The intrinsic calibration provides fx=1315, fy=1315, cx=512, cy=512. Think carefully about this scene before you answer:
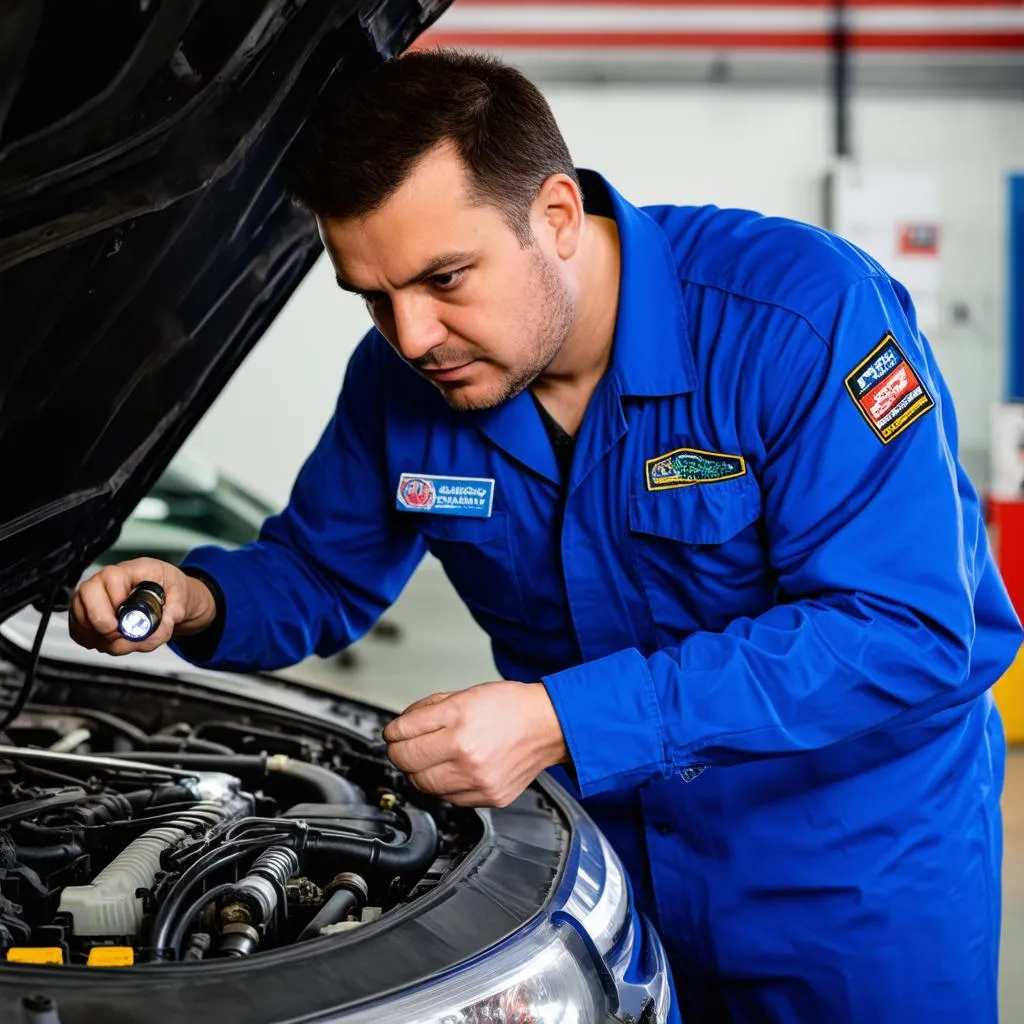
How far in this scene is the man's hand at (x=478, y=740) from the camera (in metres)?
1.18

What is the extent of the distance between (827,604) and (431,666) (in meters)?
4.34

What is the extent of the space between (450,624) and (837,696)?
507 cm

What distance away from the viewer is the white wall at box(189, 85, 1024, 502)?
690 cm

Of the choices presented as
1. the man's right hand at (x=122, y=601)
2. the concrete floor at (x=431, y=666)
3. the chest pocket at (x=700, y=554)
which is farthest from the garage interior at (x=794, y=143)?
the chest pocket at (x=700, y=554)

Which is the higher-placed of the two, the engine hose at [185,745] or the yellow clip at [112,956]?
the engine hose at [185,745]

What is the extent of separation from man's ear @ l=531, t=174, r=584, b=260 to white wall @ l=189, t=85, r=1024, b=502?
18.1 ft

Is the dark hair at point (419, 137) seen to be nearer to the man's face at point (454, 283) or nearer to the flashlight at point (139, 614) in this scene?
the man's face at point (454, 283)

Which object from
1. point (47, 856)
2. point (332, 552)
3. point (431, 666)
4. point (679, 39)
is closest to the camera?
point (47, 856)

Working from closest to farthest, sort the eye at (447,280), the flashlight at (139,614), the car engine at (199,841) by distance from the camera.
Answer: the car engine at (199,841) → the eye at (447,280) → the flashlight at (139,614)

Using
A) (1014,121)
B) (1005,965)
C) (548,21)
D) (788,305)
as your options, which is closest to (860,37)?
(1014,121)

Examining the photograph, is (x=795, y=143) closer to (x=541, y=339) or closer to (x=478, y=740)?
(x=541, y=339)

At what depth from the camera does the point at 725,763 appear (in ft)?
4.17

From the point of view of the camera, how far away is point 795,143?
6941 millimetres

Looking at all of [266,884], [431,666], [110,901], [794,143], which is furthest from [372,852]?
[794,143]
